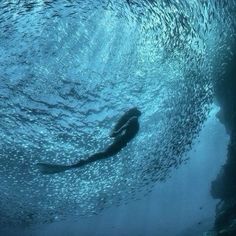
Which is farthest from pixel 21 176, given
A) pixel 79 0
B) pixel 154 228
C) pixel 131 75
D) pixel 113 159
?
pixel 154 228

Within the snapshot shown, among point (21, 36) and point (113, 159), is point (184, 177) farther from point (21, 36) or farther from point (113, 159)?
point (21, 36)

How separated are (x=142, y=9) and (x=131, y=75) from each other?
9.80ft

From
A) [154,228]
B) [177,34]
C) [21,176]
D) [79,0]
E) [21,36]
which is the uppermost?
[154,228]

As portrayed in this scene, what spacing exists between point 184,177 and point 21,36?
22.7m

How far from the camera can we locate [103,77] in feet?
37.4

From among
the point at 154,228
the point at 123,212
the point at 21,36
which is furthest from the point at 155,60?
the point at 154,228

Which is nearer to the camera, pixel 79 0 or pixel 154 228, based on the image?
pixel 79 0

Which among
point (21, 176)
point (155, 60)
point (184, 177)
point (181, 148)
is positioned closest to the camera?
point (155, 60)

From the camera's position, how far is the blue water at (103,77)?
29.7 feet

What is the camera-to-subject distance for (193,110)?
1380cm

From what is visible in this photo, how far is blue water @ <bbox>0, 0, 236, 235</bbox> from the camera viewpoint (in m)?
9.04

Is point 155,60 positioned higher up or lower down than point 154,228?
lower down

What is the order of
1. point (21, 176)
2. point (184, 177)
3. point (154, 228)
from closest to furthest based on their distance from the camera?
point (21, 176)
point (184, 177)
point (154, 228)

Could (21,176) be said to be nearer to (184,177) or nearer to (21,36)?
(21,36)
